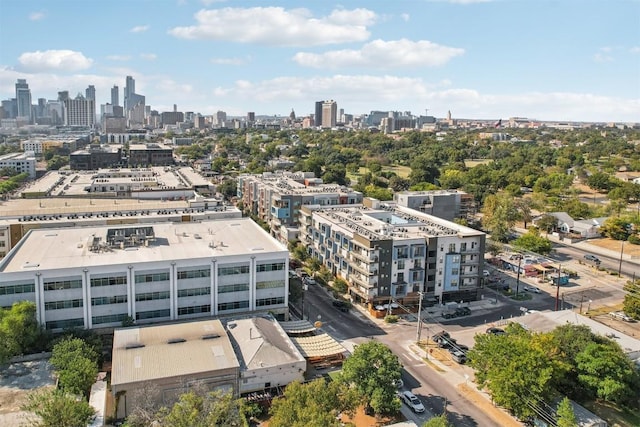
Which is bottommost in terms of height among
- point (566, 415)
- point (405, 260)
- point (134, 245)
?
point (566, 415)

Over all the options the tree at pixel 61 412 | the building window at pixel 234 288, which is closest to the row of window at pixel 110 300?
the building window at pixel 234 288

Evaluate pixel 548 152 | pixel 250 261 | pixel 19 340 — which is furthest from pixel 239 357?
pixel 548 152

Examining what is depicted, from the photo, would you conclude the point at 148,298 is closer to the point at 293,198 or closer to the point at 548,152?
the point at 293,198

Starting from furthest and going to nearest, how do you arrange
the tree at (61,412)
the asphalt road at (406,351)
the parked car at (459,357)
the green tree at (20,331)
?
the parked car at (459,357), the asphalt road at (406,351), the green tree at (20,331), the tree at (61,412)

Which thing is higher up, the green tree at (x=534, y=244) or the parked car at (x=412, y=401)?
the green tree at (x=534, y=244)

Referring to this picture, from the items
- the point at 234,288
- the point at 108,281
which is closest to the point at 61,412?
the point at 108,281

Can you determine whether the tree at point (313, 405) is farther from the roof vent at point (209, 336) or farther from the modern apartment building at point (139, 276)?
the modern apartment building at point (139, 276)

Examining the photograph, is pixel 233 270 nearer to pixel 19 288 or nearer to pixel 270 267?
pixel 270 267
